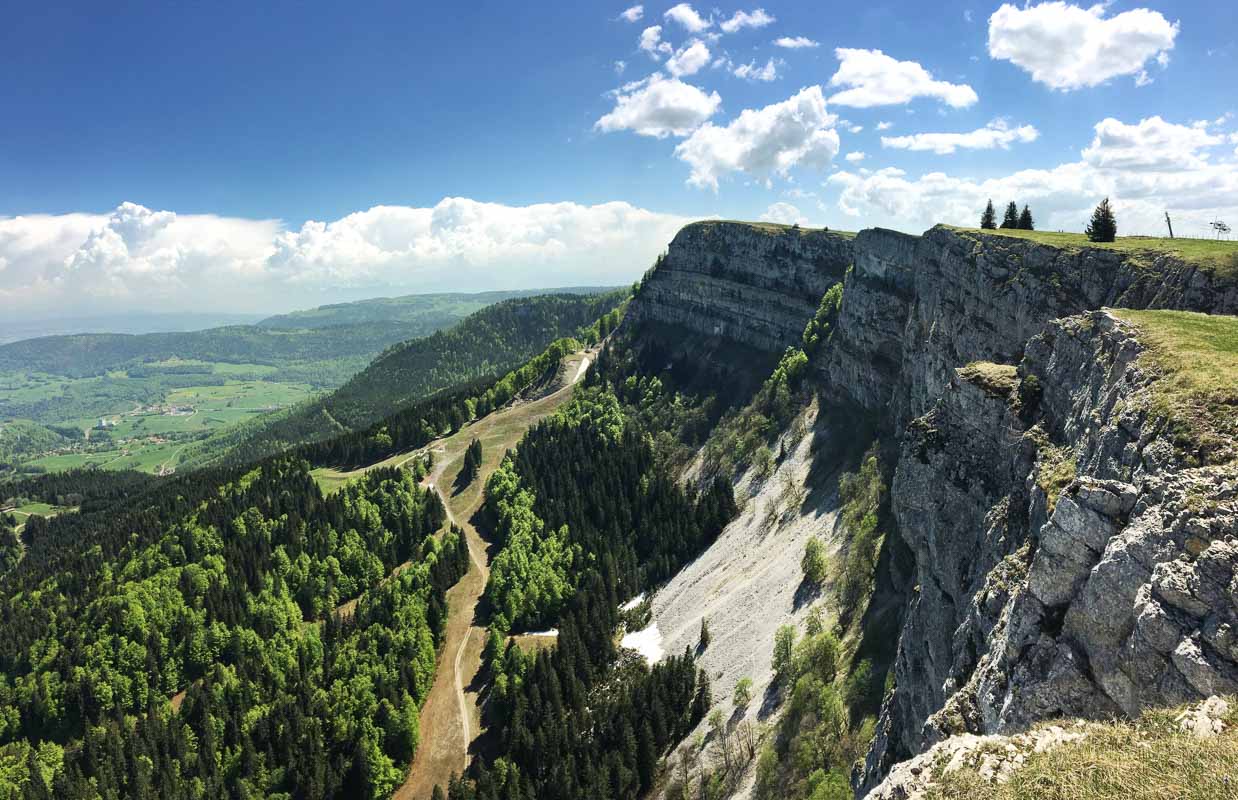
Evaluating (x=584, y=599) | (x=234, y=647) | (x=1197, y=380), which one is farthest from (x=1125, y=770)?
(x=234, y=647)

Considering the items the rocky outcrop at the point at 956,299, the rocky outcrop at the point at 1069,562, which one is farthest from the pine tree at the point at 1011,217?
the rocky outcrop at the point at 1069,562

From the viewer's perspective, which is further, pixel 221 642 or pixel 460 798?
pixel 221 642

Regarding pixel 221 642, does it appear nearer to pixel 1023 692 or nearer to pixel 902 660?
pixel 902 660

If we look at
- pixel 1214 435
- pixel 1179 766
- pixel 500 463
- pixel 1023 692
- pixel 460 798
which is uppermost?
pixel 1214 435

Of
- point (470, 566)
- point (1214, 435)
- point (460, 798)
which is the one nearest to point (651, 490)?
point (470, 566)

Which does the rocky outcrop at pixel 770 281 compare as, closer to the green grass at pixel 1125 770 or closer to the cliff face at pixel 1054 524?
the cliff face at pixel 1054 524

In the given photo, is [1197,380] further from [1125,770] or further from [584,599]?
[584,599]

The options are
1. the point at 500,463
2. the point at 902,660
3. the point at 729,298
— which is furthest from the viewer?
the point at 729,298

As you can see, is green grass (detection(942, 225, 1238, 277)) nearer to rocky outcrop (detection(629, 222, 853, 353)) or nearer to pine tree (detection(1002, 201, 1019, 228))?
pine tree (detection(1002, 201, 1019, 228))

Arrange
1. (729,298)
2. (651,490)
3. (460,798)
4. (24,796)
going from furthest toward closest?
(729,298) → (651,490) → (24,796) → (460,798)
